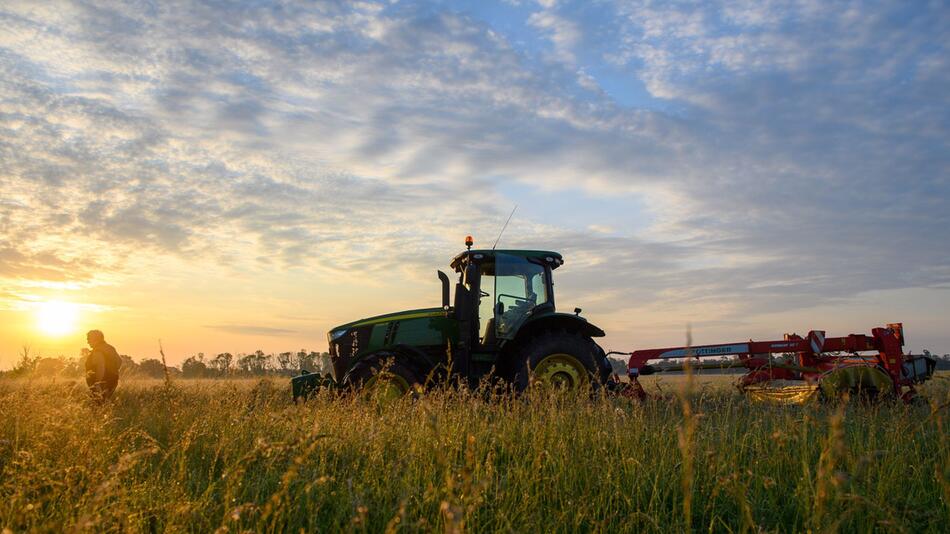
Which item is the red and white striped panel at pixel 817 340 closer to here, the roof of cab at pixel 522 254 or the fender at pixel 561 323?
the fender at pixel 561 323

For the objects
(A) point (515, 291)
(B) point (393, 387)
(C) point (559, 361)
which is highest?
(A) point (515, 291)

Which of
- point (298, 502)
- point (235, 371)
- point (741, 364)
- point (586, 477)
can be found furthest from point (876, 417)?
point (235, 371)

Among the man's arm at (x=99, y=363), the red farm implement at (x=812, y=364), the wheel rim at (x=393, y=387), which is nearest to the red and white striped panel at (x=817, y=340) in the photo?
the red farm implement at (x=812, y=364)

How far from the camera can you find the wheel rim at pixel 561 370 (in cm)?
907

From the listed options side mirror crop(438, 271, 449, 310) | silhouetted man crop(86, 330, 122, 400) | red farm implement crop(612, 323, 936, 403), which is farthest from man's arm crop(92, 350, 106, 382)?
red farm implement crop(612, 323, 936, 403)

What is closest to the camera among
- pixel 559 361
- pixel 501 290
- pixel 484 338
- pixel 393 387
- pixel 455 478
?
pixel 455 478

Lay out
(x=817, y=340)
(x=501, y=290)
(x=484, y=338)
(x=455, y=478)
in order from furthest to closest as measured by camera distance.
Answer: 1. (x=817, y=340)
2. (x=501, y=290)
3. (x=484, y=338)
4. (x=455, y=478)

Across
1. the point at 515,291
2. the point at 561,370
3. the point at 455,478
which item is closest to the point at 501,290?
the point at 515,291

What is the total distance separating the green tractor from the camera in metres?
9.13

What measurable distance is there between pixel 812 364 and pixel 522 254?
5.01 metres

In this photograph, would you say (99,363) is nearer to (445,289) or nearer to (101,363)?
(101,363)

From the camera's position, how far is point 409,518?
3850mm

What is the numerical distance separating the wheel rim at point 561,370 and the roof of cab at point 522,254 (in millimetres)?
1803

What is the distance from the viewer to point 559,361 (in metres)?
9.23
